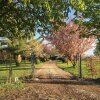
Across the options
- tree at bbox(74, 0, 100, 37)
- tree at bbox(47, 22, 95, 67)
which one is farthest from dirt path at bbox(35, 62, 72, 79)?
tree at bbox(47, 22, 95, 67)

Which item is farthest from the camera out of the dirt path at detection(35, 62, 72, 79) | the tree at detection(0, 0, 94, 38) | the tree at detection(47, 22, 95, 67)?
the tree at detection(47, 22, 95, 67)

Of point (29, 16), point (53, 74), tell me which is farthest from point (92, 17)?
point (53, 74)

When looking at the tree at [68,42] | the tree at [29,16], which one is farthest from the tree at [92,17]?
the tree at [68,42]

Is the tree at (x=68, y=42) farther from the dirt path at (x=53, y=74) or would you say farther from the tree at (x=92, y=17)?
the tree at (x=92, y=17)

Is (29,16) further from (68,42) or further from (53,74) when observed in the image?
(68,42)

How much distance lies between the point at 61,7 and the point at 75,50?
29.7 metres

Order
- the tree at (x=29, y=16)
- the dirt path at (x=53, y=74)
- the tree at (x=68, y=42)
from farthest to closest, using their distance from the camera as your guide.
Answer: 1. the tree at (x=68, y=42)
2. the dirt path at (x=53, y=74)
3. the tree at (x=29, y=16)

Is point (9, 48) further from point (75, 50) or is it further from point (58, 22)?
point (58, 22)

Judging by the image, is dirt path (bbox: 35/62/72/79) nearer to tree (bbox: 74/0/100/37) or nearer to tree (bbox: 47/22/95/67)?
tree (bbox: 74/0/100/37)

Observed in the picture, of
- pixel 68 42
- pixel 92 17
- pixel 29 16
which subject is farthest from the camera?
pixel 68 42

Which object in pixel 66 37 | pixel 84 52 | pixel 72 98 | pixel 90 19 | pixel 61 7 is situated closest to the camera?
pixel 72 98

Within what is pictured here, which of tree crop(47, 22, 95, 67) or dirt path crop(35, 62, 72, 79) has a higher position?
tree crop(47, 22, 95, 67)

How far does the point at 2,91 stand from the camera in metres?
12.1

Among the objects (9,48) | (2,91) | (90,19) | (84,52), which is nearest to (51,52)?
(84,52)
